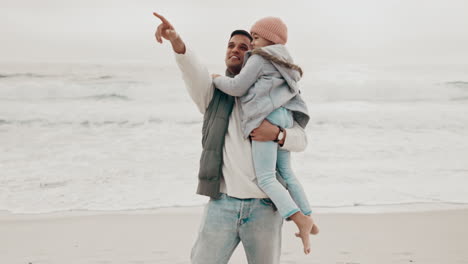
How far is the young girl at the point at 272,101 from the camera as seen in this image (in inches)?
79.4

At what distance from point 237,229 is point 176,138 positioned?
8943 mm

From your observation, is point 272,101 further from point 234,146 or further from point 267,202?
point 267,202

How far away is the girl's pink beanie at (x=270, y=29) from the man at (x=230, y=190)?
1.02ft

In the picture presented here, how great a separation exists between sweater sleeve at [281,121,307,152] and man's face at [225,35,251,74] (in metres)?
0.40

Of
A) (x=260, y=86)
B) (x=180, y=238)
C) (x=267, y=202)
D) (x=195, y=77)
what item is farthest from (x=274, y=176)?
(x=180, y=238)

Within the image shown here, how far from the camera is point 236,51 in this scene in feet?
7.39

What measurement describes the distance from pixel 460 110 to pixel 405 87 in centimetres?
364

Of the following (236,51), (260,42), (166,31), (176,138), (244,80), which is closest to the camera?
(166,31)

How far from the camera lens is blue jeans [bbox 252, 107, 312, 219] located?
1990 mm

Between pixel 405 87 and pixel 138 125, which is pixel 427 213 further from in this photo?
pixel 405 87

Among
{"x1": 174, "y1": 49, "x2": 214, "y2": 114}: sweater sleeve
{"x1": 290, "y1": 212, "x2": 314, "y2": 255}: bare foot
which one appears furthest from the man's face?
{"x1": 290, "y1": 212, "x2": 314, "y2": 255}: bare foot

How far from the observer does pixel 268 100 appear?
206 cm

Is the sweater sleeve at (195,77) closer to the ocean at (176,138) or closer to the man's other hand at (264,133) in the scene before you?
the man's other hand at (264,133)

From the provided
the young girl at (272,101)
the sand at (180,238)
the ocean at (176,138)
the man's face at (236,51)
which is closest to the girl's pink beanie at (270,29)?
the young girl at (272,101)
